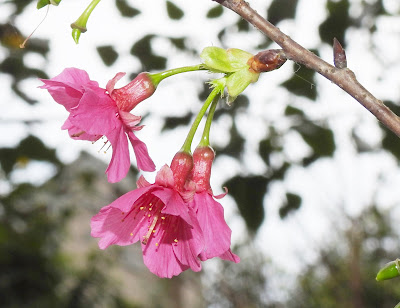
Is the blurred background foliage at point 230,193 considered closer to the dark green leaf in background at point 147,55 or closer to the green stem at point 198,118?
the dark green leaf in background at point 147,55

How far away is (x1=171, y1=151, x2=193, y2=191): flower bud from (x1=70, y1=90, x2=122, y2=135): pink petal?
9 centimetres

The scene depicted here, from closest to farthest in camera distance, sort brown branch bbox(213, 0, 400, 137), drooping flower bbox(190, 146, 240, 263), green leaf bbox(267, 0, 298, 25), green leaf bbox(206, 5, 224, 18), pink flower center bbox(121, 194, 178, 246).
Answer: brown branch bbox(213, 0, 400, 137)
drooping flower bbox(190, 146, 240, 263)
pink flower center bbox(121, 194, 178, 246)
green leaf bbox(267, 0, 298, 25)
green leaf bbox(206, 5, 224, 18)

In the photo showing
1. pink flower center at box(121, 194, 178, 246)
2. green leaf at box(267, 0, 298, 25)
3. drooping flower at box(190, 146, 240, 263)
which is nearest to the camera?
drooping flower at box(190, 146, 240, 263)

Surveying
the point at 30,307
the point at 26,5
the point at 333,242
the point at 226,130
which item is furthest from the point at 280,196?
the point at 333,242

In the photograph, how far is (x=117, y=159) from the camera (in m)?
0.62

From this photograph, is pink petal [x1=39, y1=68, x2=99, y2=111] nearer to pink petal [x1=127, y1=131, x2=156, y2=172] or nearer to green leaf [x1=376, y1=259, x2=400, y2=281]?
pink petal [x1=127, y1=131, x2=156, y2=172]

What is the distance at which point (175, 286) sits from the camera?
5.31m

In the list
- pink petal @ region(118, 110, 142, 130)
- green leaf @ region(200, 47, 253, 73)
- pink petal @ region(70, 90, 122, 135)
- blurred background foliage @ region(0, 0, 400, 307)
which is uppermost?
green leaf @ region(200, 47, 253, 73)

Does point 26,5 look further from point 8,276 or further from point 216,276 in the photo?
point 216,276

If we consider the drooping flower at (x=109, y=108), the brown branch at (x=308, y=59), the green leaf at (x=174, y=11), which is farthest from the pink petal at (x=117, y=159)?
the green leaf at (x=174, y=11)

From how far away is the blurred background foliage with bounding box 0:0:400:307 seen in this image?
1.30 m

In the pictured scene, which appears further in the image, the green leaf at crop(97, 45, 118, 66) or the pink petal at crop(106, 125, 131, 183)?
the green leaf at crop(97, 45, 118, 66)

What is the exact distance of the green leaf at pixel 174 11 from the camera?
4.58 feet

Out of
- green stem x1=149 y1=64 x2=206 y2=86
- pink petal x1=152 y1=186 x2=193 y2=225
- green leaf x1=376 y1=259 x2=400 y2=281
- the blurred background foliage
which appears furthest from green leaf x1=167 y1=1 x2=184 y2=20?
green leaf x1=376 y1=259 x2=400 y2=281
